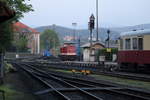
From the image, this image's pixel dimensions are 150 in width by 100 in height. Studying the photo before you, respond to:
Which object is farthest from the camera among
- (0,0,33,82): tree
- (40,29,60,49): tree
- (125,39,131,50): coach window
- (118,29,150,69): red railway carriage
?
(40,29,60,49): tree

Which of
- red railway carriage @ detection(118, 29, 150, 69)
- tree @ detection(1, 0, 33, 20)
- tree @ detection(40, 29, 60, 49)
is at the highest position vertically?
tree @ detection(40, 29, 60, 49)

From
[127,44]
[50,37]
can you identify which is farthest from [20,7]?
[50,37]

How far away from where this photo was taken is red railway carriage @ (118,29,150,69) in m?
21.3

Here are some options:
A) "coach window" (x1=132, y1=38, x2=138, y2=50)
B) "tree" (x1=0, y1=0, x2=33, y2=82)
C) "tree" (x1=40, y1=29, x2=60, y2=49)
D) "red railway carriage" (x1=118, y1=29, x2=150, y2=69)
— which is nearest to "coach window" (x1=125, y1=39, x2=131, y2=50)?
"red railway carriage" (x1=118, y1=29, x2=150, y2=69)

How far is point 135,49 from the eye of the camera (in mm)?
22531

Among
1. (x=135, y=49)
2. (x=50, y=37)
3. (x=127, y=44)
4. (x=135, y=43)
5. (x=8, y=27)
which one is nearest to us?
(x=8, y=27)

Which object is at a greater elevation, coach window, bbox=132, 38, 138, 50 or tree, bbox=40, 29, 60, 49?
tree, bbox=40, 29, 60, 49

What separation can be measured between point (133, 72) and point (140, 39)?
11.1ft

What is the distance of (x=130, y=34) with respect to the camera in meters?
23.5

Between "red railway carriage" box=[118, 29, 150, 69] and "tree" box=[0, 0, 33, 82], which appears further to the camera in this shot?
"red railway carriage" box=[118, 29, 150, 69]

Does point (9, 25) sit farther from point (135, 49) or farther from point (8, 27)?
point (135, 49)

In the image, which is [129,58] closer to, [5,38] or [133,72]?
[133,72]

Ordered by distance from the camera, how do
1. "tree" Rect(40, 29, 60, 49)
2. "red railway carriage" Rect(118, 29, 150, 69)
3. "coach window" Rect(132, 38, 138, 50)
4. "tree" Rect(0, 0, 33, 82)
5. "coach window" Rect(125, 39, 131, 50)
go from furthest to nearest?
Answer: "tree" Rect(40, 29, 60, 49) < "coach window" Rect(125, 39, 131, 50) < "coach window" Rect(132, 38, 138, 50) < "red railway carriage" Rect(118, 29, 150, 69) < "tree" Rect(0, 0, 33, 82)

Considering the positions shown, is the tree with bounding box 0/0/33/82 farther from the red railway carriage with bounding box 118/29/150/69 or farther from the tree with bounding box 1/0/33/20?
the red railway carriage with bounding box 118/29/150/69
